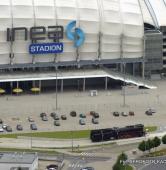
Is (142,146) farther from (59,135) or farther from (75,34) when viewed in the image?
(75,34)

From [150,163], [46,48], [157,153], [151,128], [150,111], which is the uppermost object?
[46,48]

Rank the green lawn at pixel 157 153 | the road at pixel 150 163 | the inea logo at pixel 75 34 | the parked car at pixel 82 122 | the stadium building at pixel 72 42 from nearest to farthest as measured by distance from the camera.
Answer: the road at pixel 150 163 < the green lawn at pixel 157 153 < the parked car at pixel 82 122 < the stadium building at pixel 72 42 < the inea logo at pixel 75 34

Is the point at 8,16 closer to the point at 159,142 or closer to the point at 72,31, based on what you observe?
the point at 72,31

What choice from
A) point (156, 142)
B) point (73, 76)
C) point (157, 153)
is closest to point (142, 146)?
point (156, 142)

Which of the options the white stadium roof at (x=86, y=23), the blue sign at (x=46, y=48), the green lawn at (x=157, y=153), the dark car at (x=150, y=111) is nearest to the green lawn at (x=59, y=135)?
the green lawn at (x=157, y=153)

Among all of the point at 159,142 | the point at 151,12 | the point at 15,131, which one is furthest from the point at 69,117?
the point at 151,12

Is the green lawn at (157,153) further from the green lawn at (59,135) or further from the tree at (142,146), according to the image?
the green lawn at (59,135)
